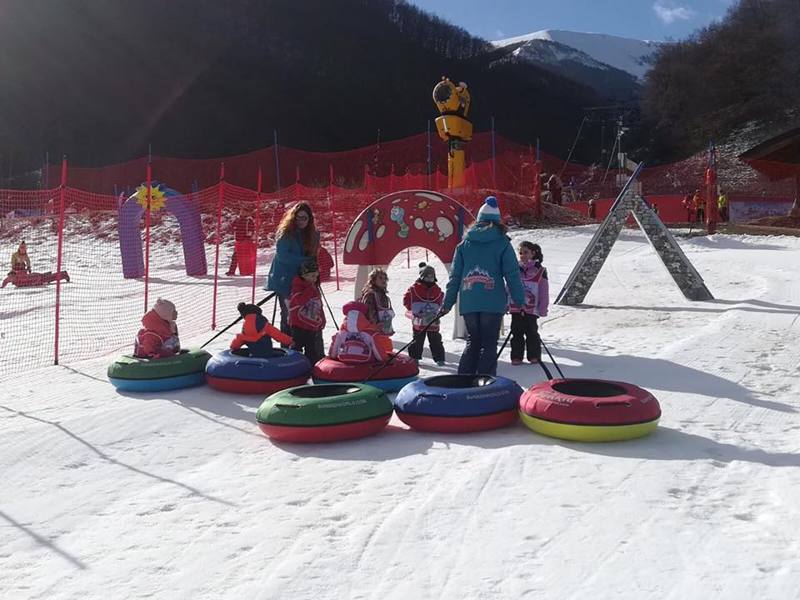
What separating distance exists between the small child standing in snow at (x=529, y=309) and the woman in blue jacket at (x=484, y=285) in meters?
1.28

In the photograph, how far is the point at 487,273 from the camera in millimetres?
6242

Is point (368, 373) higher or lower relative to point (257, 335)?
lower

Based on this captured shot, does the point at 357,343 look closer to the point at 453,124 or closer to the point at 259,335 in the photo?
the point at 259,335

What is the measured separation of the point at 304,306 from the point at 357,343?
0.88 metres

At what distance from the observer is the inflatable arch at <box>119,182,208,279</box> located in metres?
18.0

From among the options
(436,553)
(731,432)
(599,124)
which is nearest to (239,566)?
(436,553)

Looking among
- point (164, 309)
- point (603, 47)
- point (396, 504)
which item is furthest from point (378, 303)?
point (603, 47)

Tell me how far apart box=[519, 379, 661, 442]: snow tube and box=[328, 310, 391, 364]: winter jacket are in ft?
5.73

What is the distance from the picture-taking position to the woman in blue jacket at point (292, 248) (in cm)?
733

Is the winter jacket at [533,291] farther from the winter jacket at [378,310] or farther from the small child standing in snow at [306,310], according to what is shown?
the small child standing in snow at [306,310]

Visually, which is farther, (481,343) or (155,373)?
(155,373)

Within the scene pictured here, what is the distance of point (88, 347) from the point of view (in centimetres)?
962

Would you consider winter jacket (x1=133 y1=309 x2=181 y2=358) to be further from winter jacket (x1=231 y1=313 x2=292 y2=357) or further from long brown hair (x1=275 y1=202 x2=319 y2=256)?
long brown hair (x1=275 y1=202 x2=319 y2=256)

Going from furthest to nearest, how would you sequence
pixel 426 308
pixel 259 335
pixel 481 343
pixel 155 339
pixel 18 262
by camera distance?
pixel 18 262, pixel 426 308, pixel 155 339, pixel 259 335, pixel 481 343
